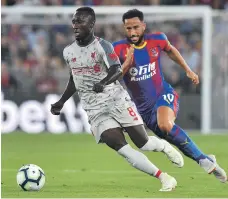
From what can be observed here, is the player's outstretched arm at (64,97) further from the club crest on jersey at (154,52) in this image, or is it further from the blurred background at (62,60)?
the blurred background at (62,60)

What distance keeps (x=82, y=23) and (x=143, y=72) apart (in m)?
1.88

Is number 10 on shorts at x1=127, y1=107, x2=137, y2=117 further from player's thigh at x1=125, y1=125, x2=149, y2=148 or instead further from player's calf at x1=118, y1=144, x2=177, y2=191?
player's calf at x1=118, y1=144, x2=177, y2=191

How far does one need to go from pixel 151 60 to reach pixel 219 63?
1106 centimetres

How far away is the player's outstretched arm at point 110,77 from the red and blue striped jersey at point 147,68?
158 cm

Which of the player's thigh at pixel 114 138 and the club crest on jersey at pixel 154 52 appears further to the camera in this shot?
the club crest on jersey at pixel 154 52

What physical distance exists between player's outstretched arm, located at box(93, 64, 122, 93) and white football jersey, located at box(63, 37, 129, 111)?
12cm

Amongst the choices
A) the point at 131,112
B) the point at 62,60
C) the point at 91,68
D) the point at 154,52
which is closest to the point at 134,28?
the point at 154,52

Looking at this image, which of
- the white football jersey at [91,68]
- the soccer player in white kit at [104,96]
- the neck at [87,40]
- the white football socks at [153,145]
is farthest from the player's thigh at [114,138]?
the neck at [87,40]

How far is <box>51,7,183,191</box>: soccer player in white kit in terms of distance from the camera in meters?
10.0

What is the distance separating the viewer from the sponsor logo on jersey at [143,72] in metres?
11.6

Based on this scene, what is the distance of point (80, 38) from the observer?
10102 mm

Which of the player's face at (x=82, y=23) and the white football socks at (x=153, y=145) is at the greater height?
the player's face at (x=82, y=23)

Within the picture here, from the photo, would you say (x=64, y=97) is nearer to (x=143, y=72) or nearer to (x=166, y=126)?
(x=166, y=126)

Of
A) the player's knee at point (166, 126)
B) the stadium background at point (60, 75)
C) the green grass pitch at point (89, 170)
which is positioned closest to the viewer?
the green grass pitch at point (89, 170)
